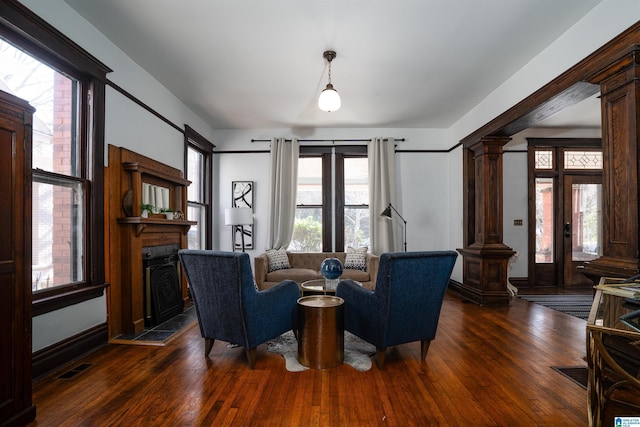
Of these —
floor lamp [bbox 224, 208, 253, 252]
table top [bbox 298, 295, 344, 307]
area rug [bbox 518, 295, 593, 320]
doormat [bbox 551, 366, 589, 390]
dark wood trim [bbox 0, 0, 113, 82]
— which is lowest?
area rug [bbox 518, 295, 593, 320]

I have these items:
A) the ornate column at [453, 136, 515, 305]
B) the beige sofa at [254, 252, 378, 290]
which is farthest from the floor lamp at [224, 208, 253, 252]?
the ornate column at [453, 136, 515, 305]

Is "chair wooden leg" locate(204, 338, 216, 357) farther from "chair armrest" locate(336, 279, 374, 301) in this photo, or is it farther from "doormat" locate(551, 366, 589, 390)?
"doormat" locate(551, 366, 589, 390)

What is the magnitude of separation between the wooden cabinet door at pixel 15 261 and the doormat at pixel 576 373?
339 centimetres

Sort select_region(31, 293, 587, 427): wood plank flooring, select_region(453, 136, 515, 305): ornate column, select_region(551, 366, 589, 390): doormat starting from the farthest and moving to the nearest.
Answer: select_region(453, 136, 515, 305): ornate column
select_region(551, 366, 589, 390): doormat
select_region(31, 293, 587, 427): wood plank flooring

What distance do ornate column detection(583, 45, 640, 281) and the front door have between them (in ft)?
12.4

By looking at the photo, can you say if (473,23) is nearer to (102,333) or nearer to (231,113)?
(231,113)

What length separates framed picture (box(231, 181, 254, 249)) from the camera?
5.78 m

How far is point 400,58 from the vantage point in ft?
11.0

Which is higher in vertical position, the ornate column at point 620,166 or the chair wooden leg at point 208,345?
the ornate column at point 620,166

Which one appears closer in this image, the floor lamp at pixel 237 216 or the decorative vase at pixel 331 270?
the decorative vase at pixel 331 270

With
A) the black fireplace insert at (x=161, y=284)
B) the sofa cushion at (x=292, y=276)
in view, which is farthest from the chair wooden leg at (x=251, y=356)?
the sofa cushion at (x=292, y=276)

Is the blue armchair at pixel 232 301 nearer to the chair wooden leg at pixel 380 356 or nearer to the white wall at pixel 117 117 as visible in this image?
the chair wooden leg at pixel 380 356

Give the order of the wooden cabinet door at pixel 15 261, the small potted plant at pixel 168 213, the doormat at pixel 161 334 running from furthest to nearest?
1. the small potted plant at pixel 168 213
2. the doormat at pixel 161 334
3. the wooden cabinet door at pixel 15 261

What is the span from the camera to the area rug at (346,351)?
2.50 meters
